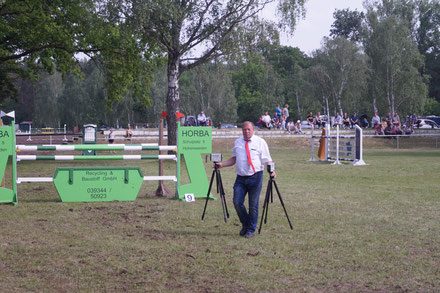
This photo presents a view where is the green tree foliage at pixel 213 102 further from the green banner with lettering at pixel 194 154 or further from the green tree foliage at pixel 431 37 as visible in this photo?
the green banner with lettering at pixel 194 154

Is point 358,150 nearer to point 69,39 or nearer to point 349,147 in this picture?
point 349,147

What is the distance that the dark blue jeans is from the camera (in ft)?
27.1

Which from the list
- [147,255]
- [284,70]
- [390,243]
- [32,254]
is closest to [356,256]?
[390,243]

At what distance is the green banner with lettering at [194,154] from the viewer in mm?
12594

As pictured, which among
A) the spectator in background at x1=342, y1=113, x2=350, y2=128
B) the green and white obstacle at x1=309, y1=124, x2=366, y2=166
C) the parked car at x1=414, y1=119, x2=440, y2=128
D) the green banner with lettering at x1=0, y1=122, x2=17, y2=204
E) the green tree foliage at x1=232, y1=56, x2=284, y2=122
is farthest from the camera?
the green tree foliage at x1=232, y1=56, x2=284, y2=122

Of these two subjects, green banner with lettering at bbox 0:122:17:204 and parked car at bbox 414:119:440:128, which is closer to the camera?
green banner with lettering at bbox 0:122:17:204

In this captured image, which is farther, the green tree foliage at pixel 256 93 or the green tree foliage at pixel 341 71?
the green tree foliage at pixel 256 93

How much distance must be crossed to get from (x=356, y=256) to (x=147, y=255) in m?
2.73

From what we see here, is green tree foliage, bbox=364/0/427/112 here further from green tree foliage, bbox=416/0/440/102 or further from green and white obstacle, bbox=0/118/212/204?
green and white obstacle, bbox=0/118/212/204

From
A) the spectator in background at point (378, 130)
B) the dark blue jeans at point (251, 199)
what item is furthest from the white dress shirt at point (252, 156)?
the spectator in background at point (378, 130)

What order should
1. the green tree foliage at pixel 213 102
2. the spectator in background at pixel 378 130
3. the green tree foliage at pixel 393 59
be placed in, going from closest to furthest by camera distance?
1. the spectator in background at pixel 378 130
2. the green tree foliage at pixel 393 59
3. the green tree foliage at pixel 213 102

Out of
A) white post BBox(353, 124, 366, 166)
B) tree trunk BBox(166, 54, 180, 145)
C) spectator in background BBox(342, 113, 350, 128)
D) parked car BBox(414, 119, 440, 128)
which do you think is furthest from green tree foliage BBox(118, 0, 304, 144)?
parked car BBox(414, 119, 440, 128)

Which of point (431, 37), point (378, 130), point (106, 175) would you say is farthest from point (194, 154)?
point (431, 37)

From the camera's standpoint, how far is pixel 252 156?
8344 millimetres
